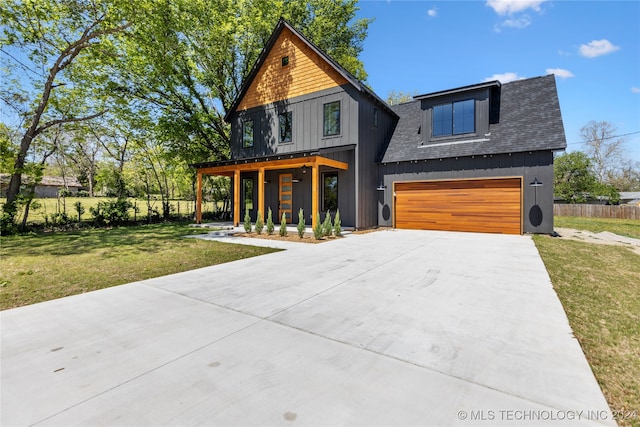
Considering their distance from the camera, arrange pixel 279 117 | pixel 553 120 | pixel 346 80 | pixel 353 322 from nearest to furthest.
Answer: pixel 353 322 < pixel 553 120 < pixel 346 80 < pixel 279 117

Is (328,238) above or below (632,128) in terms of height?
below

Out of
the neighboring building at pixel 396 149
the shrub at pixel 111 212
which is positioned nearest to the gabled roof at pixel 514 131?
the neighboring building at pixel 396 149

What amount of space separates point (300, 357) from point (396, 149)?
1234 centimetres

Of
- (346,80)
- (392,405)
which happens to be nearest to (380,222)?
(346,80)

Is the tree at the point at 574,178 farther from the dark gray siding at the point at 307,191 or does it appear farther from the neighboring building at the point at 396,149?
the dark gray siding at the point at 307,191

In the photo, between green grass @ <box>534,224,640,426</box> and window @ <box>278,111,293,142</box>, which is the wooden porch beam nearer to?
window @ <box>278,111,293,142</box>

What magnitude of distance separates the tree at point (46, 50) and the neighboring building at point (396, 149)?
6.36 m

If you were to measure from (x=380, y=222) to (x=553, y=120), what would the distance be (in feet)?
25.1

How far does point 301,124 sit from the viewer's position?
13.4 meters

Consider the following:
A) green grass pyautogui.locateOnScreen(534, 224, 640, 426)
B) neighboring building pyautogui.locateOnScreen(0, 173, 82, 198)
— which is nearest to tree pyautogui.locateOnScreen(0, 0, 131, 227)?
neighboring building pyautogui.locateOnScreen(0, 173, 82, 198)

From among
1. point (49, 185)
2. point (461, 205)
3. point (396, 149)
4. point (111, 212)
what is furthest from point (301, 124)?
point (49, 185)

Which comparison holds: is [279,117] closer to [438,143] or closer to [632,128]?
[438,143]

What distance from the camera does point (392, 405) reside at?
1.79m

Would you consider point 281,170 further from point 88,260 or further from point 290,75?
point 88,260
